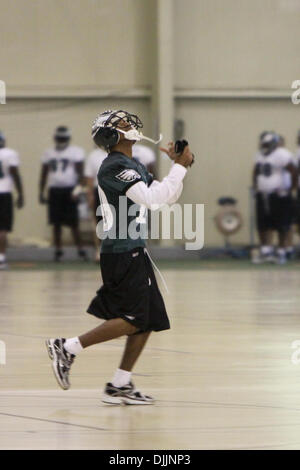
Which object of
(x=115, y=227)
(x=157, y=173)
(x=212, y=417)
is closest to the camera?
(x=212, y=417)

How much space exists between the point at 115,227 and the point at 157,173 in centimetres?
1596

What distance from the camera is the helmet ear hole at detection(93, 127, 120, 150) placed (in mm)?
7543

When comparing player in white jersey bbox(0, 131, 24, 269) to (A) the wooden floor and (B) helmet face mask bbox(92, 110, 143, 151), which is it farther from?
(B) helmet face mask bbox(92, 110, 143, 151)

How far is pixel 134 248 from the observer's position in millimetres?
7508

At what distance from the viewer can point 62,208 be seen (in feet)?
71.1

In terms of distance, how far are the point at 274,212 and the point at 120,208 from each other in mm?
14655

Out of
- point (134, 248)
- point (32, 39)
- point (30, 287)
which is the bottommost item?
point (30, 287)

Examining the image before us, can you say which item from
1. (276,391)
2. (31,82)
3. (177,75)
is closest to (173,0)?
(177,75)

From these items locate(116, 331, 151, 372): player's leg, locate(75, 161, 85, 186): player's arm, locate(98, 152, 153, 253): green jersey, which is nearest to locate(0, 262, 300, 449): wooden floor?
locate(116, 331, 151, 372): player's leg

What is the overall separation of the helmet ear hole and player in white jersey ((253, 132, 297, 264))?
1399 centimetres

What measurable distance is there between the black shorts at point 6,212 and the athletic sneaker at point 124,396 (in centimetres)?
1304

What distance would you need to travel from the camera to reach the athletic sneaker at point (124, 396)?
7.45m

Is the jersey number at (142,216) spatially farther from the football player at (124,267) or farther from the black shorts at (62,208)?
the black shorts at (62,208)

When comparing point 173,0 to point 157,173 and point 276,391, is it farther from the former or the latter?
point 276,391
